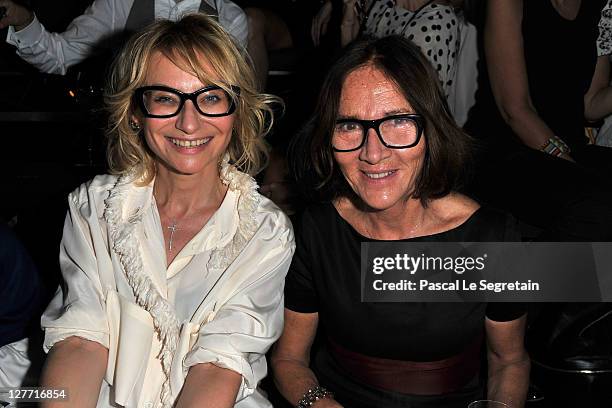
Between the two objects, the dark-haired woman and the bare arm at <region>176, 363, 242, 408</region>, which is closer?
the bare arm at <region>176, 363, 242, 408</region>

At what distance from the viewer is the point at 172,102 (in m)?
1.90

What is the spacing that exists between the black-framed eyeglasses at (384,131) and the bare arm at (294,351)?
0.46 m

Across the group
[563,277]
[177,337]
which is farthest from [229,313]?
[563,277]

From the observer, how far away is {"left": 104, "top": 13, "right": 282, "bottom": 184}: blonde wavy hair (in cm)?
190

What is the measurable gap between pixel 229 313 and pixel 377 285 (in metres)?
0.37

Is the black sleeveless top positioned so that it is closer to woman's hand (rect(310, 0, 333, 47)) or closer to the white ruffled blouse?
the white ruffled blouse

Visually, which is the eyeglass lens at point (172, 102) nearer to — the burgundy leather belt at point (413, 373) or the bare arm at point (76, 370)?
the bare arm at point (76, 370)

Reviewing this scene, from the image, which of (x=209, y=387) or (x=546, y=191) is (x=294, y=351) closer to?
(x=209, y=387)

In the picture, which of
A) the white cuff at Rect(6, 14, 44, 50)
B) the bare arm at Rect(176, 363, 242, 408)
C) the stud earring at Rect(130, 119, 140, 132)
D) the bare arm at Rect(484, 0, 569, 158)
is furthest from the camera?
the white cuff at Rect(6, 14, 44, 50)

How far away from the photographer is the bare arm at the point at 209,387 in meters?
1.69

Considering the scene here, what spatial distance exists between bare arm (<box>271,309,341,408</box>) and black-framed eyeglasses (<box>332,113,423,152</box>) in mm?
460

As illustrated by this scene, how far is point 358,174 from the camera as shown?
188cm

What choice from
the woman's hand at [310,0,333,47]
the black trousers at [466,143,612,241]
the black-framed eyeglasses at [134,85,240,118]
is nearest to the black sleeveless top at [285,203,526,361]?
the black trousers at [466,143,612,241]

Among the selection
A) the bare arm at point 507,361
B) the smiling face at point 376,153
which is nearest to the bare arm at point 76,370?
the smiling face at point 376,153
